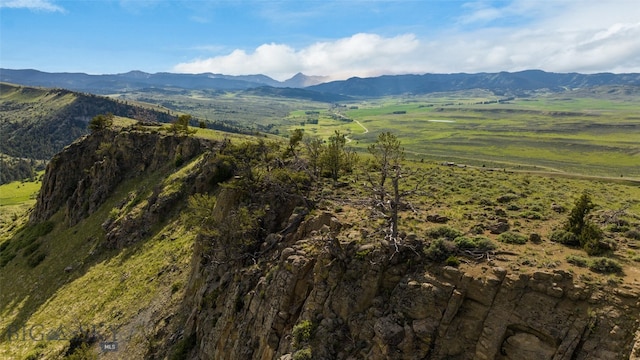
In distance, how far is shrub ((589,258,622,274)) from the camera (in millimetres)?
18781

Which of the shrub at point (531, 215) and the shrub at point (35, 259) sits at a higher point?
the shrub at point (531, 215)

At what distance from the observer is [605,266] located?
62.2 ft

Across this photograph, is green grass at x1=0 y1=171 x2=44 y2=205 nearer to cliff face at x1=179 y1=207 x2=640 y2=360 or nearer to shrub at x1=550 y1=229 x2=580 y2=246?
cliff face at x1=179 y1=207 x2=640 y2=360

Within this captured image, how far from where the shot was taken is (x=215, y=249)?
34.4 metres

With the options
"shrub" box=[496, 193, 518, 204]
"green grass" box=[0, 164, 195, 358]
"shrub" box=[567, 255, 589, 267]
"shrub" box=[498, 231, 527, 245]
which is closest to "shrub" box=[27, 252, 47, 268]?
"green grass" box=[0, 164, 195, 358]

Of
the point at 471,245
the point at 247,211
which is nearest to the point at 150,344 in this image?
the point at 247,211

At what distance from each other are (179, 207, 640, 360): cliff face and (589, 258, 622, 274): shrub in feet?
6.93

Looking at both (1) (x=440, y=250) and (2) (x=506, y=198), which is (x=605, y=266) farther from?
(2) (x=506, y=198)

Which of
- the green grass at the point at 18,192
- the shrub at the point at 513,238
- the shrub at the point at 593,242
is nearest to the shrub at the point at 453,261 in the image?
the shrub at the point at 513,238

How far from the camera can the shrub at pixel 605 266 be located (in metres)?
18.8

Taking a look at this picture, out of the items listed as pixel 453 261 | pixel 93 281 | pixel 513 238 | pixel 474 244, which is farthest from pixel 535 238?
pixel 93 281

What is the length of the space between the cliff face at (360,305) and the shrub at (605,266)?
1.60m

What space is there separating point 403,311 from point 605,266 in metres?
10.8

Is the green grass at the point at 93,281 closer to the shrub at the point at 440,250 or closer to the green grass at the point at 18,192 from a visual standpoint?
the shrub at the point at 440,250
